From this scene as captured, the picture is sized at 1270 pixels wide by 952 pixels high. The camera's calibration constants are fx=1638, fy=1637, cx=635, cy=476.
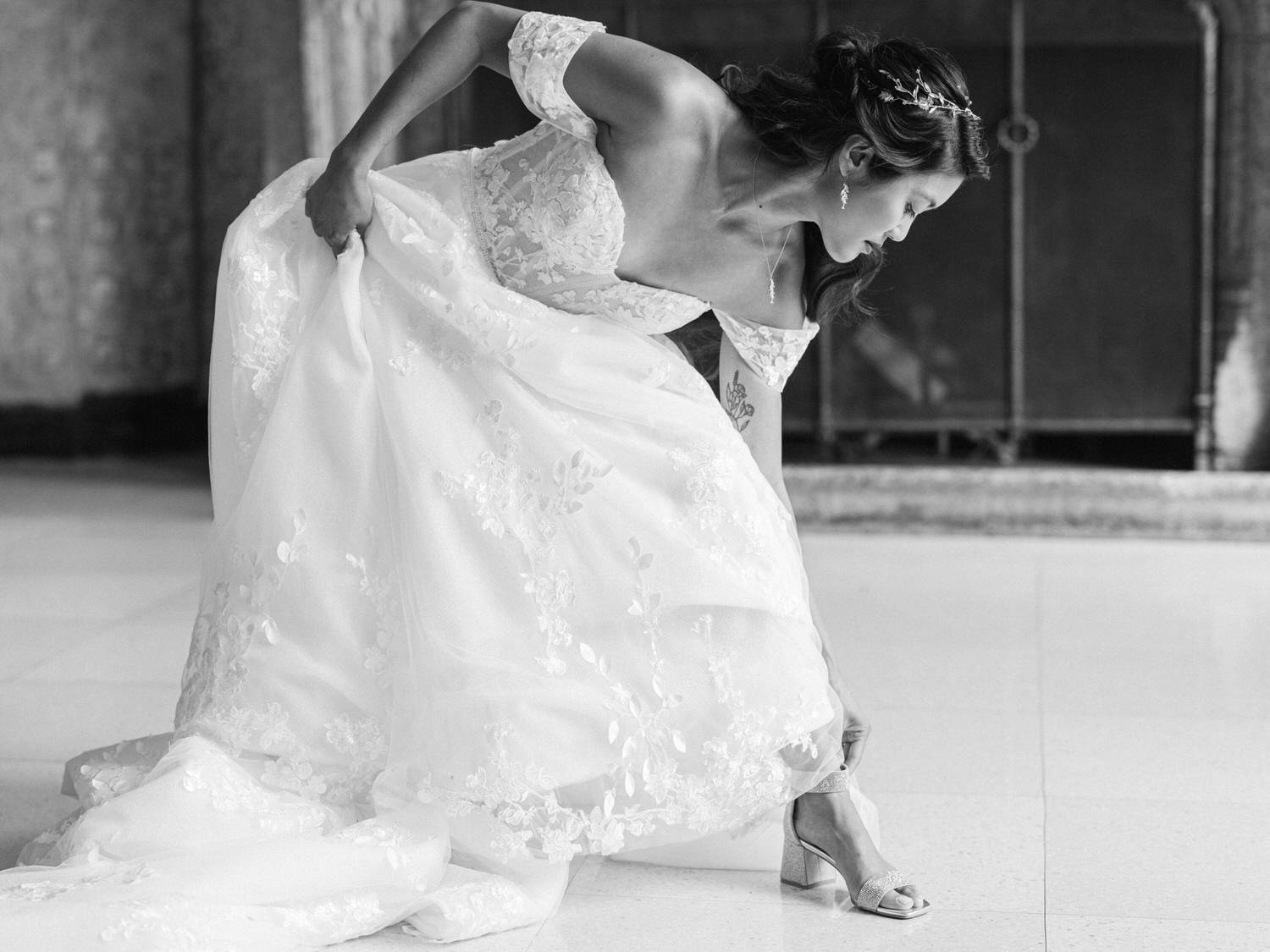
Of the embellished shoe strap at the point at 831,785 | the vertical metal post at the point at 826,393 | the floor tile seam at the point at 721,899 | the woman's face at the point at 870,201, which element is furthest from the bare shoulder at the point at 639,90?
the vertical metal post at the point at 826,393

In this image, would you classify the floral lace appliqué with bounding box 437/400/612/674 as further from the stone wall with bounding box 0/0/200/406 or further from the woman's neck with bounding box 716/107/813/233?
the stone wall with bounding box 0/0/200/406

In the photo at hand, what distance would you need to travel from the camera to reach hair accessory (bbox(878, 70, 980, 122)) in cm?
221

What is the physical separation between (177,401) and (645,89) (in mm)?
5697

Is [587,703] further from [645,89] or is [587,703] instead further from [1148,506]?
[1148,506]

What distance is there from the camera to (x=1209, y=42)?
573cm

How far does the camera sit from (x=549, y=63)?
2.36 metres

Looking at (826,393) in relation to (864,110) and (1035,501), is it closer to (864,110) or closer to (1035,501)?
(1035,501)

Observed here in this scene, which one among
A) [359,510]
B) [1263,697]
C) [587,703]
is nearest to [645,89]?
[359,510]

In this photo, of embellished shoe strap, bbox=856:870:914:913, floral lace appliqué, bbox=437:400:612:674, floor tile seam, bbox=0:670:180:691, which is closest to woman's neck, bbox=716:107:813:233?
floral lace appliqué, bbox=437:400:612:674

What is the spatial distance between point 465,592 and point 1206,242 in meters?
4.38

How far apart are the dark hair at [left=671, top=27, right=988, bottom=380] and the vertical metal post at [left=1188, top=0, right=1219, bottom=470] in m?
3.79

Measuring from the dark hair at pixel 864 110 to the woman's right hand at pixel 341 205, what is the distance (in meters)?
0.56

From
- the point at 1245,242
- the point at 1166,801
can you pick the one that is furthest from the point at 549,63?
the point at 1245,242

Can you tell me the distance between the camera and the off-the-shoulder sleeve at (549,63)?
2359 mm
